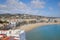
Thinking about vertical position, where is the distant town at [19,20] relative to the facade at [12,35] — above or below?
above

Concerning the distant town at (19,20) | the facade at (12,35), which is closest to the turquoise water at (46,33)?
the distant town at (19,20)

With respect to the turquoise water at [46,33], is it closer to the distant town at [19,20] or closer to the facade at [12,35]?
the distant town at [19,20]

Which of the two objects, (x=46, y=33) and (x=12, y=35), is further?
(x=46, y=33)

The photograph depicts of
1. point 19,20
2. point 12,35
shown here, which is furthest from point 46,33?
point 12,35

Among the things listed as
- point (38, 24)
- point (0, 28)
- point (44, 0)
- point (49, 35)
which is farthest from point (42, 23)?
point (0, 28)

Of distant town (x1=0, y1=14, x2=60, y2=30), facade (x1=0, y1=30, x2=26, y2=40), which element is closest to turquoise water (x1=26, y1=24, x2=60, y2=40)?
distant town (x1=0, y1=14, x2=60, y2=30)

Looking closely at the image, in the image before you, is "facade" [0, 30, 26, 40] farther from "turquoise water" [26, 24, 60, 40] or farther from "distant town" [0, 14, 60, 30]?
"turquoise water" [26, 24, 60, 40]

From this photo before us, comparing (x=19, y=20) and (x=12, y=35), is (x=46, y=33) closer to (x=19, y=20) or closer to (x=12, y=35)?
(x=19, y=20)
